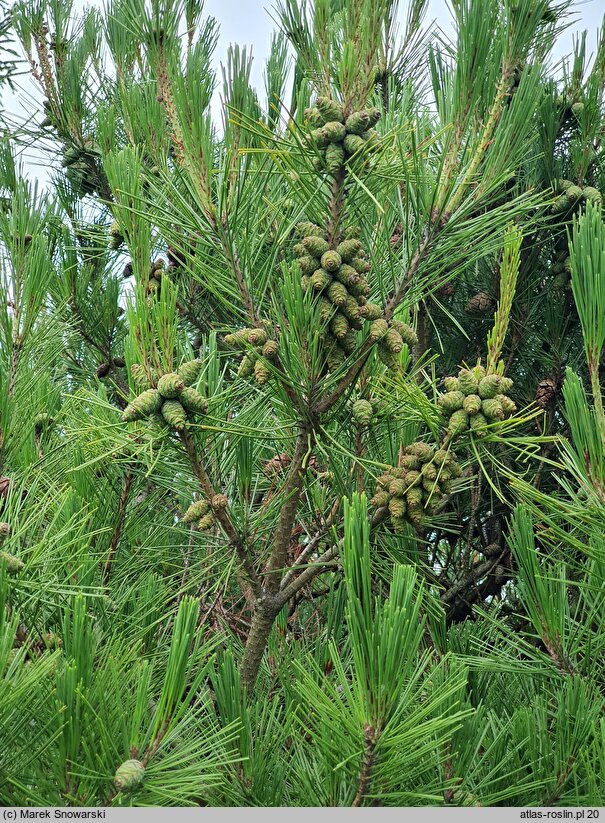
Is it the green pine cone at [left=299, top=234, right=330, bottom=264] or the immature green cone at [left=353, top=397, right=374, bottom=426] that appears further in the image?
the immature green cone at [left=353, top=397, right=374, bottom=426]

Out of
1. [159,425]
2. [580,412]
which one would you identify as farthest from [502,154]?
[159,425]

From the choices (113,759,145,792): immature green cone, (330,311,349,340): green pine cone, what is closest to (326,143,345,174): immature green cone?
(330,311,349,340): green pine cone

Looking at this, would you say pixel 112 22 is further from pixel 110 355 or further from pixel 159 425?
pixel 159 425

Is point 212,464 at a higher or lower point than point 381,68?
lower

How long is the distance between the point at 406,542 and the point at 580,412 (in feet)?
1.93

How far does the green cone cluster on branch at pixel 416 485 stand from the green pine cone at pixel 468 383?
0.10 metres

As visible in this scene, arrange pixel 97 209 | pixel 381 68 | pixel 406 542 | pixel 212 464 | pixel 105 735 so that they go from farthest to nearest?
1. pixel 97 209
2. pixel 381 68
3. pixel 406 542
4. pixel 212 464
5. pixel 105 735

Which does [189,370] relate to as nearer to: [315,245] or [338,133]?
[315,245]

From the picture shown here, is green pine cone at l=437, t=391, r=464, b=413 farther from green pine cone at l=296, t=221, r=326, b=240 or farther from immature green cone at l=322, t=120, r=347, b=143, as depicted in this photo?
immature green cone at l=322, t=120, r=347, b=143

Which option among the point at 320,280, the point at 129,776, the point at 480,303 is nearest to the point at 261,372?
the point at 320,280

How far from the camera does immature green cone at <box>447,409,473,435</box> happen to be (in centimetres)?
127

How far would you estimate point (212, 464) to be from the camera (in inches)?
56.2

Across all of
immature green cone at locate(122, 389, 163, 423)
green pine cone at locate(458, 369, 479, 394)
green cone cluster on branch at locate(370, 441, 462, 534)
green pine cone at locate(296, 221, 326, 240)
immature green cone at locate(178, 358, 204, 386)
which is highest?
green pine cone at locate(296, 221, 326, 240)

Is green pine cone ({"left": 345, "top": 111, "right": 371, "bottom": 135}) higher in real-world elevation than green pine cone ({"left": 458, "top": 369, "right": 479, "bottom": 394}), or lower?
higher
